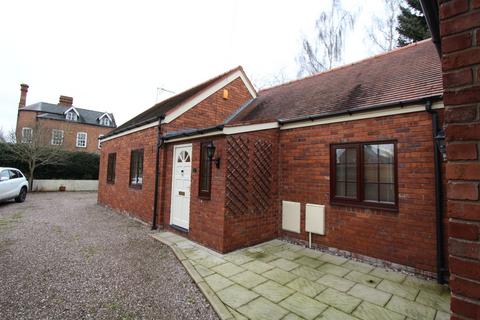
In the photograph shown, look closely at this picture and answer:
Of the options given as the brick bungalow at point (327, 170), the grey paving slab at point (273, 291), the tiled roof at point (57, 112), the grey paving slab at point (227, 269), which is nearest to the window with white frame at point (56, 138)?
the tiled roof at point (57, 112)

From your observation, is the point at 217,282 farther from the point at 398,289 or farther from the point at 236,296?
the point at 398,289

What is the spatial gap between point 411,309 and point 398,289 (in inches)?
21.9

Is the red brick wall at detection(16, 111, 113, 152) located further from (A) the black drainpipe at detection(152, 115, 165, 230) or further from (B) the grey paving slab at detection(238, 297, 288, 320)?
(B) the grey paving slab at detection(238, 297, 288, 320)

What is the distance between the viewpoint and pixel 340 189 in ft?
17.6

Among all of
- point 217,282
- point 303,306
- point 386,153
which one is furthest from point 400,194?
point 217,282

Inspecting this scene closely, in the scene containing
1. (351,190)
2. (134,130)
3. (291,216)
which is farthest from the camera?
(134,130)

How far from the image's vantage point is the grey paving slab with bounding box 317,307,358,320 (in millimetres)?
3004

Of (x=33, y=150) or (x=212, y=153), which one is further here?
(x=33, y=150)

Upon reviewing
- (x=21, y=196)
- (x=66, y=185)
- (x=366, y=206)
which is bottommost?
(x=21, y=196)

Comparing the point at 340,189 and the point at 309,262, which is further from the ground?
the point at 340,189

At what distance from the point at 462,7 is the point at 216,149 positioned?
15.5 feet

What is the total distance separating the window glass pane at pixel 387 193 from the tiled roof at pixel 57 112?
31707mm

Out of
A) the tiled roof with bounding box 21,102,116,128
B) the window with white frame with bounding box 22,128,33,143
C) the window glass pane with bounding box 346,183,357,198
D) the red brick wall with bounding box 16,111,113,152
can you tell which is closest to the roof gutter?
the window glass pane with bounding box 346,183,357,198

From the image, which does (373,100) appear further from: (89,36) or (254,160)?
(89,36)
